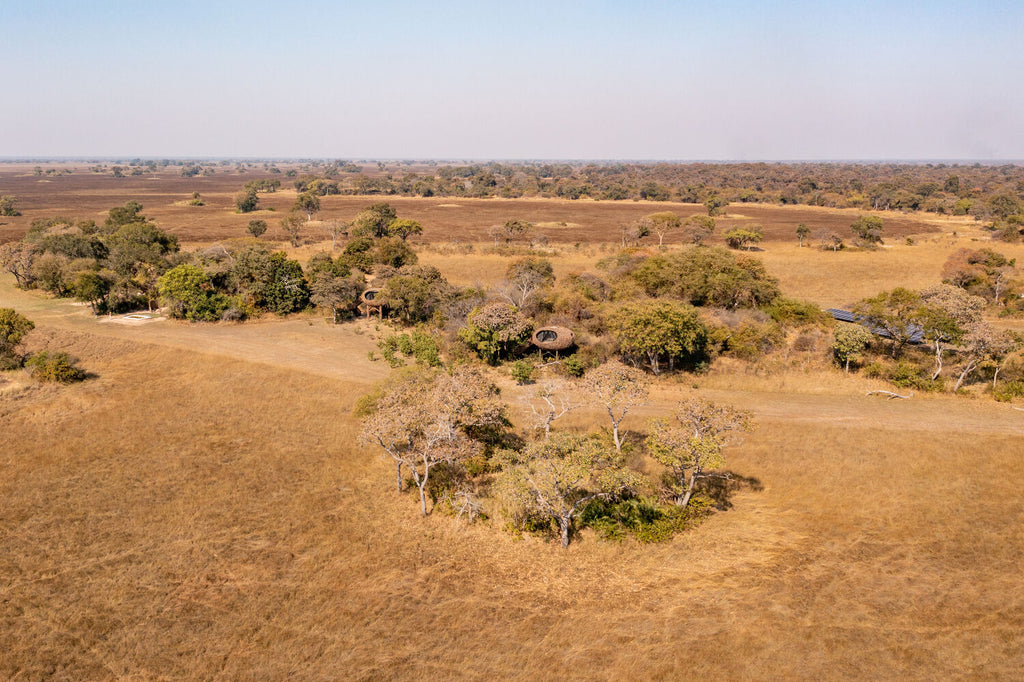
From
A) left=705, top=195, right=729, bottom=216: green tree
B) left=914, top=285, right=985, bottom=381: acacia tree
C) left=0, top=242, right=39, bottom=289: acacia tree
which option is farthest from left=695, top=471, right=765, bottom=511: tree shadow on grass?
left=705, top=195, right=729, bottom=216: green tree

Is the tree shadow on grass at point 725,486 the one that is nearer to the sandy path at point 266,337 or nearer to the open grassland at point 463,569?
the open grassland at point 463,569

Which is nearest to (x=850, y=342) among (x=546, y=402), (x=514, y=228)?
(x=546, y=402)

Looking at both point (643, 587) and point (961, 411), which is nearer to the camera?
point (643, 587)

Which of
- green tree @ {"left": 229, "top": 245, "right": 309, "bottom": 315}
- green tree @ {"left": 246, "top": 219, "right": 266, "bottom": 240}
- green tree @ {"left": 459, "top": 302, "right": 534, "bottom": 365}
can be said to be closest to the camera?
green tree @ {"left": 459, "top": 302, "right": 534, "bottom": 365}

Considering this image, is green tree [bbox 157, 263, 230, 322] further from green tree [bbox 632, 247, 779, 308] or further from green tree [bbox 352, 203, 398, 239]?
green tree [bbox 632, 247, 779, 308]

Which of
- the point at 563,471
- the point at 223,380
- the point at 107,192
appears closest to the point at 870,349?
the point at 563,471

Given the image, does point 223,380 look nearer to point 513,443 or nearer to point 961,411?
point 513,443
